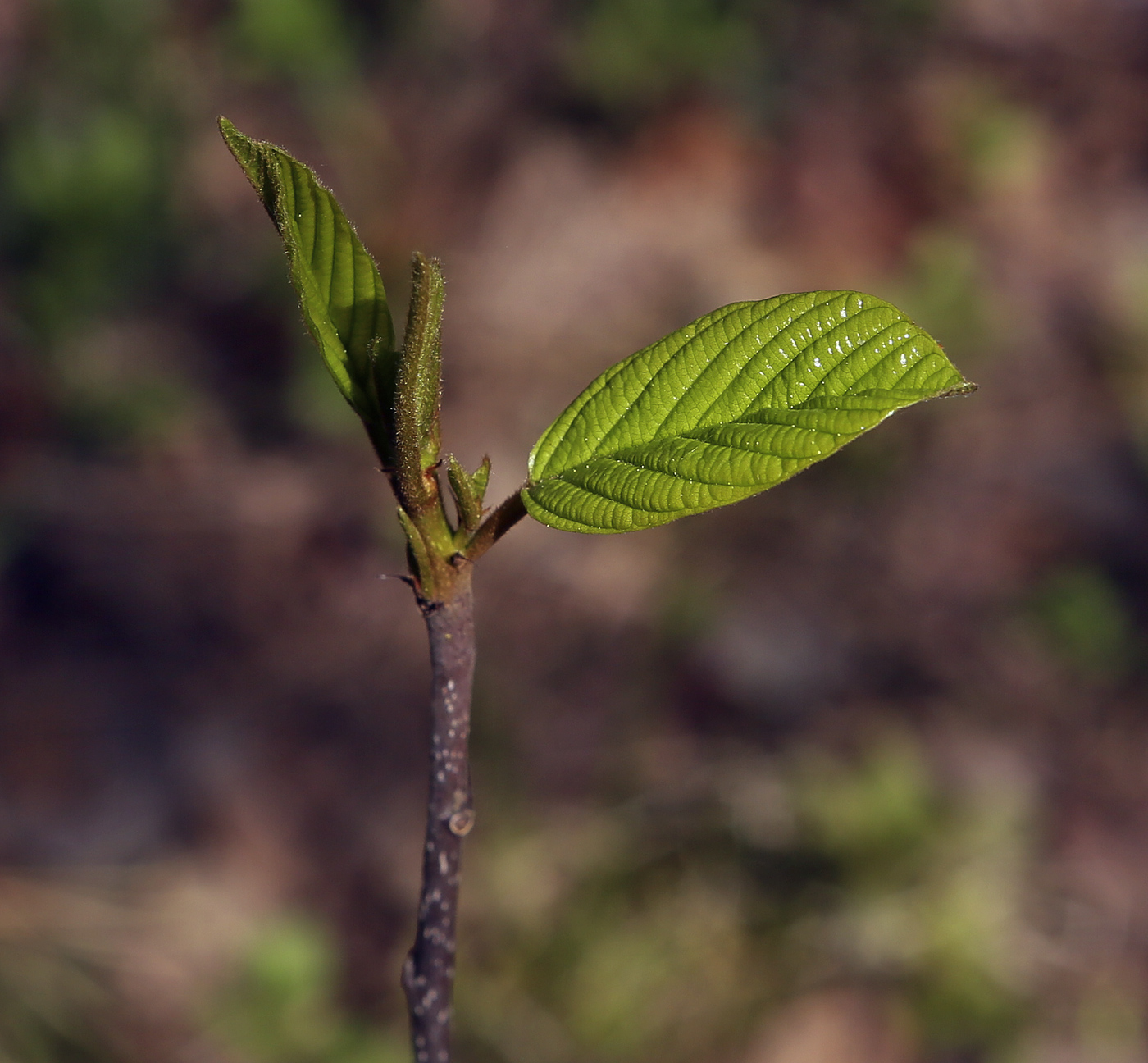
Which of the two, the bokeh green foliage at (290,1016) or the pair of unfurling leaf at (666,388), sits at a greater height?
the bokeh green foliage at (290,1016)

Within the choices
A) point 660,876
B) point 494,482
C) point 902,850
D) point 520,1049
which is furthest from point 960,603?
point 520,1049

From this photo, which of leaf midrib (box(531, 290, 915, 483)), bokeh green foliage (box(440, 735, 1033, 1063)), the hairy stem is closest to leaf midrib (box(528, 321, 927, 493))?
leaf midrib (box(531, 290, 915, 483))

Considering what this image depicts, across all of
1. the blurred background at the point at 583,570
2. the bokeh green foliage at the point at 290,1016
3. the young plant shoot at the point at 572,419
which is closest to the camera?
the young plant shoot at the point at 572,419

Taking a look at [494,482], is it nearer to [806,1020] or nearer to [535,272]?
[535,272]

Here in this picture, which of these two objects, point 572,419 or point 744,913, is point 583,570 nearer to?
point 744,913

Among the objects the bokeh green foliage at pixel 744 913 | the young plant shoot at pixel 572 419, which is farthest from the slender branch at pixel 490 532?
the bokeh green foliage at pixel 744 913

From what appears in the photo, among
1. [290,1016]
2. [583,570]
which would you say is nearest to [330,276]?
[290,1016]

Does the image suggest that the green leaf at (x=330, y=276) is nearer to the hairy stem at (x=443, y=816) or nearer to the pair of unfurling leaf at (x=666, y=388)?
the pair of unfurling leaf at (x=666, y=388)
